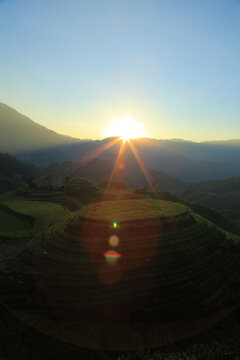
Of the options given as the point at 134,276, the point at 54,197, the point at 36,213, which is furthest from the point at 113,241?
the point at 54,197

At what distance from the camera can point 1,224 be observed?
26562mm

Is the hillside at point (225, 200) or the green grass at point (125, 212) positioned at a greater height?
the green grass at point (125, 212)

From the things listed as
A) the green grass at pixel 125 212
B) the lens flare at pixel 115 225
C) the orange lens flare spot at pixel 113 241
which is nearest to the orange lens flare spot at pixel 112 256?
the orange lens flare spot at pixel 113 241

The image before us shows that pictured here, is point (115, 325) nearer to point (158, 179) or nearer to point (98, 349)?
point (98, 349)

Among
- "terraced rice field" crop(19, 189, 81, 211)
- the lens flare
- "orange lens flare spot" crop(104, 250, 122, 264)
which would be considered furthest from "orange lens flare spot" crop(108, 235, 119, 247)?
"terraced rice field" crop(19, 189, 81, 211)

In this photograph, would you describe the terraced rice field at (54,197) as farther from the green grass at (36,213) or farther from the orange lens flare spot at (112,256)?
the orange lens flare spot at (112,256)

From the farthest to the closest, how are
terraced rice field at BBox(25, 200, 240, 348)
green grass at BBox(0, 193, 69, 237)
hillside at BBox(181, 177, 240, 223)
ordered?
hillside at BBox(181, 177, 240, 223), green grass at BBox(0, 193, 69, 237), terraced rice field at BBox(25, 200, 240, 348)

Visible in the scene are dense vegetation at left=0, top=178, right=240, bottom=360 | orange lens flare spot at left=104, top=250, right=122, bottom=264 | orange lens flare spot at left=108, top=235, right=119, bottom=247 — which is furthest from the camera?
orange lens flare spot at left=108, top=235, right=119, bottom=247

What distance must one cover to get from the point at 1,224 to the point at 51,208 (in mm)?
7606

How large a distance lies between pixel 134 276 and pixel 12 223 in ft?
58.6

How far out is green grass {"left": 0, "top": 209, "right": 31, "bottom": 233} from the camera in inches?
1007

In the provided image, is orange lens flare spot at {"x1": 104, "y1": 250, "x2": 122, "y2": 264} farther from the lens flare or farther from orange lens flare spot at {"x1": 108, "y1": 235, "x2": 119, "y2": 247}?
the lens flare

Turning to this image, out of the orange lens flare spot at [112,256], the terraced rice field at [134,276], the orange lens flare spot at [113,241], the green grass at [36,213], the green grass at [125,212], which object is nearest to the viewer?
the terraced rice field at [134,276]

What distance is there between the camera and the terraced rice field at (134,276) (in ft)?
47.0
